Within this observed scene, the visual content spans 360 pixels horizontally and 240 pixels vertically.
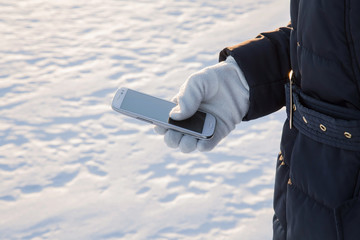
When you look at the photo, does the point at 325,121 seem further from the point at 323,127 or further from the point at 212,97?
the point at 212,97

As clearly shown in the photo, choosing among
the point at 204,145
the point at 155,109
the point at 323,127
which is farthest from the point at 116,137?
the point at 323,127

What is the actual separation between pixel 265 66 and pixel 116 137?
51.5 inches

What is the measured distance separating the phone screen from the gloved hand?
0.02m

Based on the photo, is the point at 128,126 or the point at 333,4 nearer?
the point at 333,4

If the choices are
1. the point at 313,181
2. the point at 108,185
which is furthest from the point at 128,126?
the point at 313,181

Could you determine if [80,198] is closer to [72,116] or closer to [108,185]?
[108,185]

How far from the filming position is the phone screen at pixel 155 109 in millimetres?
1159

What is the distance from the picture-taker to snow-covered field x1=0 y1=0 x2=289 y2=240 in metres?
1.92

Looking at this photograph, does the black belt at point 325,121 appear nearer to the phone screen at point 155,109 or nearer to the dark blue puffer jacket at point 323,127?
the dark blue puffer jacket at point 323,127

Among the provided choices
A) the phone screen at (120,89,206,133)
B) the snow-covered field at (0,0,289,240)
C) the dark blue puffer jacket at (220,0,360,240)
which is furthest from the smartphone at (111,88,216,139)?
the snow-covered field at (0,0,289,240)

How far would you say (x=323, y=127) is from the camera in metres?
0.85

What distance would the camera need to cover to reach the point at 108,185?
206 cm

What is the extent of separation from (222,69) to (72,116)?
55.9 inches

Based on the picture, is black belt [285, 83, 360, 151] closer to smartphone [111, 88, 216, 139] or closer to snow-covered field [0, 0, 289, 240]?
smartphone [111, 88, 216, 139]
